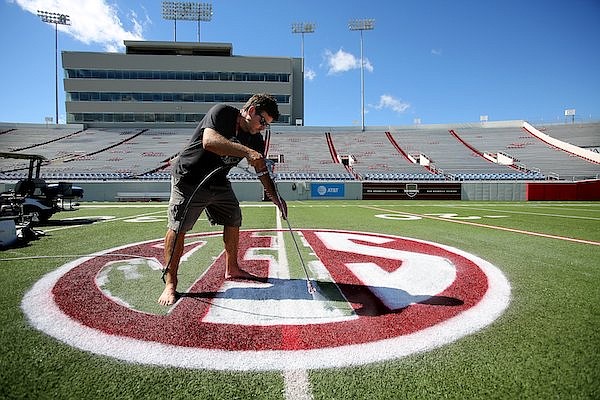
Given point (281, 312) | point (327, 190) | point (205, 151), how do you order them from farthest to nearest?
point (327, 190) < point (205, 151) < point (281, 312)

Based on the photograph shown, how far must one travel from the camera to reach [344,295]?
2.67m

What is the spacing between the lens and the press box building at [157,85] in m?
44.8

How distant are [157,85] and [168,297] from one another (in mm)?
49578

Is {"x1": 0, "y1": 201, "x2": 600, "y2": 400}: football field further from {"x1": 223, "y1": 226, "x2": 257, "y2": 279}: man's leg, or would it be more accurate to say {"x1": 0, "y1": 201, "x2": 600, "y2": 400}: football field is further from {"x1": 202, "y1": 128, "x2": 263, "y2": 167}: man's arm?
{"x1": 202, "y1": 128, "x2": 263, "y2": 167}: man's arm

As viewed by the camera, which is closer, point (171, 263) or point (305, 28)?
point (171, 263)

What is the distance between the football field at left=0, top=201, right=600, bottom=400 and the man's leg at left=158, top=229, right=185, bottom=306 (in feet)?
0.33

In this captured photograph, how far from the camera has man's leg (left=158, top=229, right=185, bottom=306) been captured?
2.55 m

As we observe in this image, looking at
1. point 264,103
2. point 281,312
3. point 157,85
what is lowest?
point 281,312

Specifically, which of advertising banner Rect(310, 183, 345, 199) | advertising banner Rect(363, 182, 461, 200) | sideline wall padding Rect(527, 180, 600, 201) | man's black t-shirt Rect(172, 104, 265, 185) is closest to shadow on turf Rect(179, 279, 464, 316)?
man's black t-shirt Rect(172, 104, 265, 185)

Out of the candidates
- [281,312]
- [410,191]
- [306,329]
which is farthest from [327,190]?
[306,329]

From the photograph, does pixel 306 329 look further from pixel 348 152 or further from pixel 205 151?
pixel 348 152

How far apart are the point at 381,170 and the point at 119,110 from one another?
Result: 1473 inches

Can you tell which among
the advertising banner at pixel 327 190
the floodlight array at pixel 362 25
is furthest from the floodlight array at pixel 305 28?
the advertising banner at pixel 327 190

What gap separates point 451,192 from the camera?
80.2 feet
